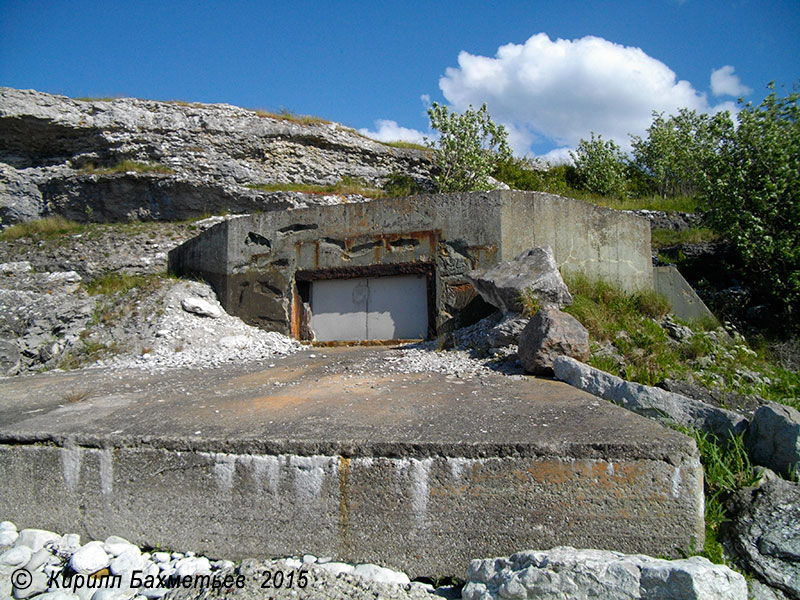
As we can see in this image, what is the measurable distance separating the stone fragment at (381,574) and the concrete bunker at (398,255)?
399cm

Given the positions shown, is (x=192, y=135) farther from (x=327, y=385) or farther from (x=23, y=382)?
(x=327, y=385)

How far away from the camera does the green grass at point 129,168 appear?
464 inches

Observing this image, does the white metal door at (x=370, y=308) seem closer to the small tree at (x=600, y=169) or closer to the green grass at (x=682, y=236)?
the green grass at (x=682, y=236)

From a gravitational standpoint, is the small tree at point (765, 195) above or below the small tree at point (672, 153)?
below

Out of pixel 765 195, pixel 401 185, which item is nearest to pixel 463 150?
pixel 401 185

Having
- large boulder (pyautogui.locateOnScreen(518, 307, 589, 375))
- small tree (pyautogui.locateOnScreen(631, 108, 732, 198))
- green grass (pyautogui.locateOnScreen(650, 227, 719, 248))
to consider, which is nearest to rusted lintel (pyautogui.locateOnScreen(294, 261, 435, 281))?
large boulder (pyautogui.locateOnScreen(518, 307, 589, 375))

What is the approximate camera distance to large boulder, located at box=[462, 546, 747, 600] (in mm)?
1938

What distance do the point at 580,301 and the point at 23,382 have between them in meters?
5.89

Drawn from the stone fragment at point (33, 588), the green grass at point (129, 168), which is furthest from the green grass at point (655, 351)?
the green grass at point (129, 168)

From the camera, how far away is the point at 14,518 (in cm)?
300

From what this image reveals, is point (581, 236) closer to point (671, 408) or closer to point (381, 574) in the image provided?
point (671, 408)

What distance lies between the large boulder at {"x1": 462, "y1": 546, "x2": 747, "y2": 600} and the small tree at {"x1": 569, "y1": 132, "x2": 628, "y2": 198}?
1648 cm

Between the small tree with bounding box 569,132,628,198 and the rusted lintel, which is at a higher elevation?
the small tree with bounding box 569,132,628,198

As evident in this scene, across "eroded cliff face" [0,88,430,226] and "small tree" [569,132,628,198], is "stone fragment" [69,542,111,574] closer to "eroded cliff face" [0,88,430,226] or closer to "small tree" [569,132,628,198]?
"eroded cliff face" [0,88,430,226]
